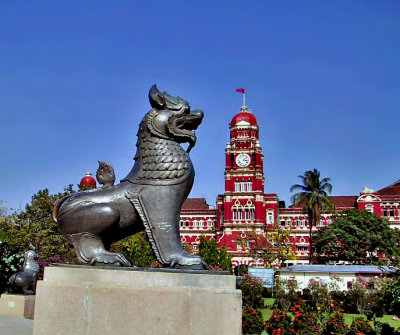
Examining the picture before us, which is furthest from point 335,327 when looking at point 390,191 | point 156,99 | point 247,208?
point 390,191

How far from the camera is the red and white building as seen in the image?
50.8 metres

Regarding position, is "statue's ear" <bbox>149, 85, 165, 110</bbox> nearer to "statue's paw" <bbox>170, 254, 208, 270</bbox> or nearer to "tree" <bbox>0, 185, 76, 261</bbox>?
"statue's paw" <bbox>170, 254, 208, 270</bbox>

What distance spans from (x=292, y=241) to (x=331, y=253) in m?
7.72

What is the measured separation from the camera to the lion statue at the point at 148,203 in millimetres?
4418

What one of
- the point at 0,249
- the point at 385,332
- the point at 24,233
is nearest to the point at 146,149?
the point at 385,332

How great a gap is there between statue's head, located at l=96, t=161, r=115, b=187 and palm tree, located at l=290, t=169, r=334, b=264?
139ft

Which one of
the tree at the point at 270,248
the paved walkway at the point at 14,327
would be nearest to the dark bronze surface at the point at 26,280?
the paved walkway at the point at 14,327

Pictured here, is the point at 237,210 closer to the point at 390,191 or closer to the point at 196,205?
the point at 196,205

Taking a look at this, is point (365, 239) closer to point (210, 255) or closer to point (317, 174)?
point (317, 174)

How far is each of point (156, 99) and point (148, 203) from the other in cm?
125

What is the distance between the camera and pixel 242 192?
169ft

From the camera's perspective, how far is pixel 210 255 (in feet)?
98.7

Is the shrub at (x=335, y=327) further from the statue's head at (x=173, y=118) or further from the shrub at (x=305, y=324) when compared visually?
the statue's head at (x=173, y=118)

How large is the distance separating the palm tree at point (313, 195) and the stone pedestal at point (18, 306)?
39.8m
